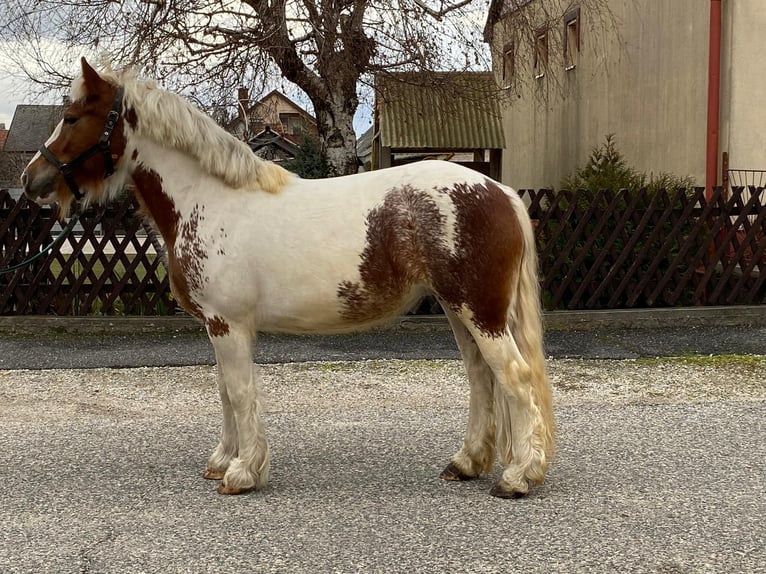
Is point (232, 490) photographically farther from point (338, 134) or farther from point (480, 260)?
point (338, 134)

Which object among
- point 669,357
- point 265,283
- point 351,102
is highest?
point 351,102

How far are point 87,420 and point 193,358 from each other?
2.25m

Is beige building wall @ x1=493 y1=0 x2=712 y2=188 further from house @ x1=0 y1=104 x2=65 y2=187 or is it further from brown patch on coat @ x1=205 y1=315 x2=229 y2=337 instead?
house @ x1=0 y1=104 x2=65 y2=187

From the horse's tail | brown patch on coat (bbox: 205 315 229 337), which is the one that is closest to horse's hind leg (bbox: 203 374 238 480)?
brown patch on coat (bbox: 205 315 229 337)

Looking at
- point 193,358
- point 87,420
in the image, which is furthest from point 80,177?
point 193,358

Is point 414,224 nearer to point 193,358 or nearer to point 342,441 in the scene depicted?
point 342,441

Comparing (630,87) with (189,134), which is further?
(630,87)

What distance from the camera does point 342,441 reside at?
5316 mm

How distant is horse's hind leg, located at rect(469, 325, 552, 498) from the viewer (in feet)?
13.7

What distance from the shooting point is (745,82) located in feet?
38.6

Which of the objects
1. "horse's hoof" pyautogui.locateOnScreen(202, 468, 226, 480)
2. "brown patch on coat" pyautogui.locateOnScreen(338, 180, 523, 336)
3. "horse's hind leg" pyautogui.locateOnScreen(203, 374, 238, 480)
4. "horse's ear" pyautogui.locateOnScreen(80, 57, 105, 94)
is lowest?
"horse's hoof" pyautogui.locateOnScreen(202, 468, 226, 480)

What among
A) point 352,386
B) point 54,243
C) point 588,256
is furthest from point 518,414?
point 588,256

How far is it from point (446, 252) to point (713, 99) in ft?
31.4

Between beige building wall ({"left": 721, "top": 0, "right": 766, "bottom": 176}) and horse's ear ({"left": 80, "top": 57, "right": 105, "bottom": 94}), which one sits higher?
beige building wall ({"left": 721, "top": 0, "right": 766, "bottom": 176})
